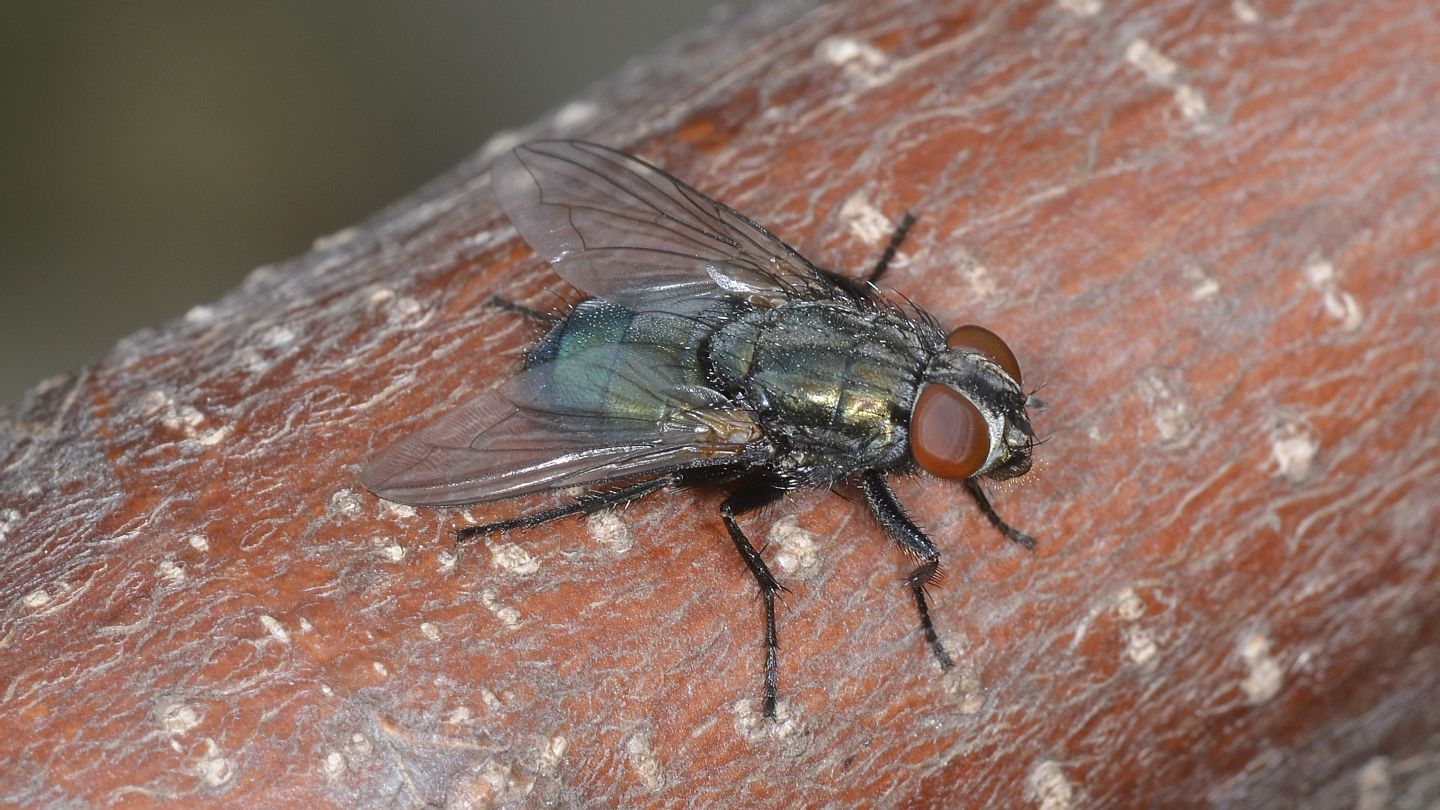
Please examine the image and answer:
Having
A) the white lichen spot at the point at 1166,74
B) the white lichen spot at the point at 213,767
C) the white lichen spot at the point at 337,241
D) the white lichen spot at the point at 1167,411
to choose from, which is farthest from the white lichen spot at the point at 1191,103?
the white lichen spot at the point at 213,767

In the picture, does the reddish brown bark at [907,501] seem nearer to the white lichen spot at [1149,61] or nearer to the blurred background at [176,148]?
the white lichen spot at [1149,61]

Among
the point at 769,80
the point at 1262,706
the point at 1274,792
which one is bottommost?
the point at 1274,792

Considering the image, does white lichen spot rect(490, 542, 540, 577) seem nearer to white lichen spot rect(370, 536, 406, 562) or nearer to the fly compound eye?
white lichen spot rect(370, 536, 406, 562)

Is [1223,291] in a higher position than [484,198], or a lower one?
lower

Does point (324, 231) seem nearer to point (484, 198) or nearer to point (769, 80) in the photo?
point (484, 198)

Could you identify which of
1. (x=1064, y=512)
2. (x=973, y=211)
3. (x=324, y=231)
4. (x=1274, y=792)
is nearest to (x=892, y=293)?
(x=973, y=211)

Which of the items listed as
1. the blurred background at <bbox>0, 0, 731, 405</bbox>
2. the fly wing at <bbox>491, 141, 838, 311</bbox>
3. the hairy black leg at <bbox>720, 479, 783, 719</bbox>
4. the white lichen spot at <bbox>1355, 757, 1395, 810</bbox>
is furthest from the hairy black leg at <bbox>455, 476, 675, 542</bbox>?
the blurred background at <bbox>0, 0, 731, 405</bbox>
